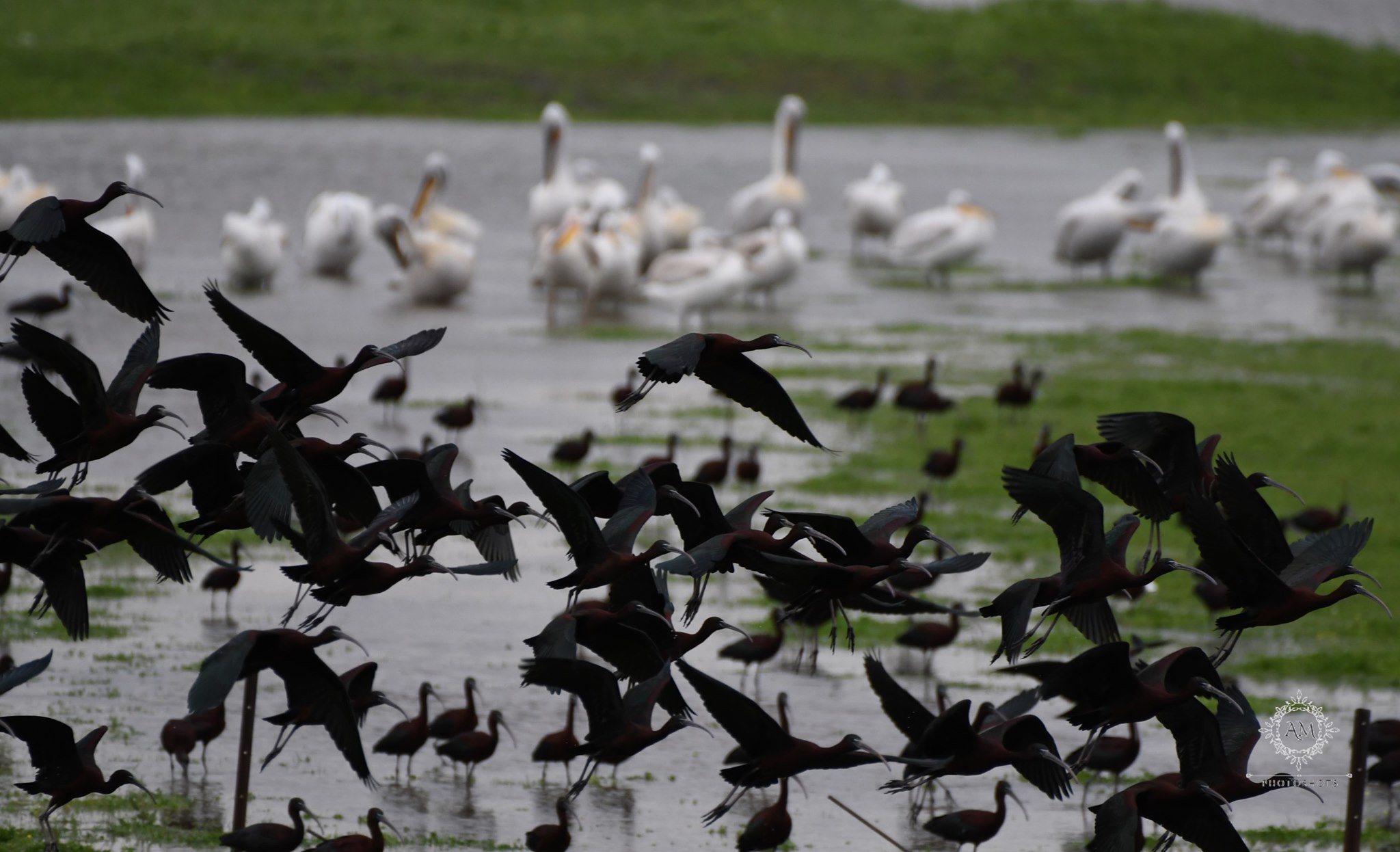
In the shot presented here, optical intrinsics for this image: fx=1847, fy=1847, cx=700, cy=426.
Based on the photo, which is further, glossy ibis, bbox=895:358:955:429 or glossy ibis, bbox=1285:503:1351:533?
glossy ibis, bbox=895:358:955:429

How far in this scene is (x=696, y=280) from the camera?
754 inches

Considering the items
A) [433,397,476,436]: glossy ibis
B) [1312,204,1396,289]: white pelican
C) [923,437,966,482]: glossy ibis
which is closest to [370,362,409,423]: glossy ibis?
[433,397,476,436]: glossy ibis

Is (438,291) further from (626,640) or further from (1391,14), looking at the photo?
(1391,14)

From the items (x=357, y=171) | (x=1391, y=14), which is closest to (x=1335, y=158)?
(x=357, y=171)

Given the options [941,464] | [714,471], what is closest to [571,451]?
[714,471]

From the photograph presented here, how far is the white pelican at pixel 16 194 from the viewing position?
1984 centimetres

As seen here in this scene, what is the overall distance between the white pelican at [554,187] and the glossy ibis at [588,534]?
62.4 feet

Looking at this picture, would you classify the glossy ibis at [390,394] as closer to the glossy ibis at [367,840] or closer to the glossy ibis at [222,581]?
the glossy ibis at [222,581]

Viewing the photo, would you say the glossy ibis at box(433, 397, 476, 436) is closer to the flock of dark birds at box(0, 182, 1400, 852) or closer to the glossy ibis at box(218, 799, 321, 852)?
the glossy ibis at box(218, 799, 321, 852)

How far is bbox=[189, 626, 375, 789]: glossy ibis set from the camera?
3953 mm

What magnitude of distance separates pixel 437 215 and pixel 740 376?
57.1ft

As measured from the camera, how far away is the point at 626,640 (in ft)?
14.5

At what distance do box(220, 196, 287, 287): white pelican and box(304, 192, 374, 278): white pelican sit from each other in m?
1.09

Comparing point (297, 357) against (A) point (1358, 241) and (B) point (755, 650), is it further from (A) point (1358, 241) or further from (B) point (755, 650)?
(A) point (1358, 241)
